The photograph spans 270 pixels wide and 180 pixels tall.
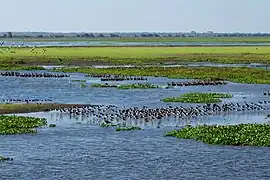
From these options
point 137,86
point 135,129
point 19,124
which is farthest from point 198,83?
point 19,124

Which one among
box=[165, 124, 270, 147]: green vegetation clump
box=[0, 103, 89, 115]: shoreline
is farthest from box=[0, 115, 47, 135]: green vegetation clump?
box=[165, 124, 270, 147]: green vegetation clump

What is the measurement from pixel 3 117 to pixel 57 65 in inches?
2271

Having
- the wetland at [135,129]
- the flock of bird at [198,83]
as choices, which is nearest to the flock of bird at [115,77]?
the wetland at [135,129]

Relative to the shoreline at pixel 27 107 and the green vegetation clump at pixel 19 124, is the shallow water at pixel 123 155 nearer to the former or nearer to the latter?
the green vegetation clump at pixel 19 124

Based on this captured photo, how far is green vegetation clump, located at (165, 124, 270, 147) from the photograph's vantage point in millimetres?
32688

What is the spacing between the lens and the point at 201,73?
77.1 m

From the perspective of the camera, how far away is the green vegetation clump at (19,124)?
36062 mm

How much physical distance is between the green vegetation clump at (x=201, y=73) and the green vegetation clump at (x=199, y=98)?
1361cm

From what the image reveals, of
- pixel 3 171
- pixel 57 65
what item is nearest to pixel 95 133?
pixel 3 171

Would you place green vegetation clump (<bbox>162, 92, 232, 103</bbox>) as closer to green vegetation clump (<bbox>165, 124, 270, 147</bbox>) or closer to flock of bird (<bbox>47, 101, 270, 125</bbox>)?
flock of bird (<bbox>47, 101, 270, 125</bbox>)

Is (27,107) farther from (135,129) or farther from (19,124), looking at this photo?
(135,129)

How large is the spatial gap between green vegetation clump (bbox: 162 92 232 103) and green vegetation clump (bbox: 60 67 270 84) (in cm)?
1361

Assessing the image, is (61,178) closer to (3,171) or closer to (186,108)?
(3,171)

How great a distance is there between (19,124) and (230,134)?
12590 millimetres
